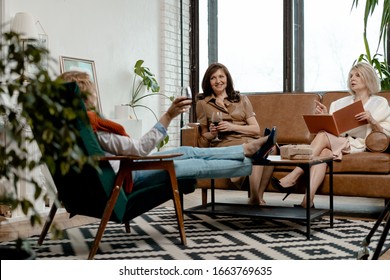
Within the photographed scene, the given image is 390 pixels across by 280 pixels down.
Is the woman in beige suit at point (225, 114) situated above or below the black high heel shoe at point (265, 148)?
above

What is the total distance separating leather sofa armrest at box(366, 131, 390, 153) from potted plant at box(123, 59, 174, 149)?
8.20ft

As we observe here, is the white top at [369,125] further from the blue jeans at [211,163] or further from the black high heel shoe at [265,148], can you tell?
the blue jeans at [211,163]

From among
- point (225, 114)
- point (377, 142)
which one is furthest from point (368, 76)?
point (225, 114)

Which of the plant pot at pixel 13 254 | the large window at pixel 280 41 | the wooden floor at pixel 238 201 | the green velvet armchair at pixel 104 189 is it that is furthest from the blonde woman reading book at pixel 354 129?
the plant pot at pixel 13 254

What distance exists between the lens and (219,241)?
3428 millimetres

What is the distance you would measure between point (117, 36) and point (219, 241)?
10.6ft

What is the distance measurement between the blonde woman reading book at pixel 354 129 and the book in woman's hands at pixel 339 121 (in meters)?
0.04

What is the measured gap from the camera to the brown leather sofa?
164 inches

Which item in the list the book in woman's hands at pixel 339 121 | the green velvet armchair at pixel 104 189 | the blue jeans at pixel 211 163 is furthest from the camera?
the book in woman's hands at pixel 339 121

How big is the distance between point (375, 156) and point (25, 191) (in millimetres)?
2506

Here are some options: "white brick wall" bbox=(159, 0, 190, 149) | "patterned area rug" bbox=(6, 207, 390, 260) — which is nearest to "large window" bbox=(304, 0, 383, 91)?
"white brick wall" bbox=(159, 0, 190, 149)

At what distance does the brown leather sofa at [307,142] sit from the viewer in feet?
13.7

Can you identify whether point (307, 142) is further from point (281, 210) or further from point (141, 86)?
point (141, 86)

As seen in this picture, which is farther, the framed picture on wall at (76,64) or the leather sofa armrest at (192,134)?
the framed picture on wall at (76,64)
